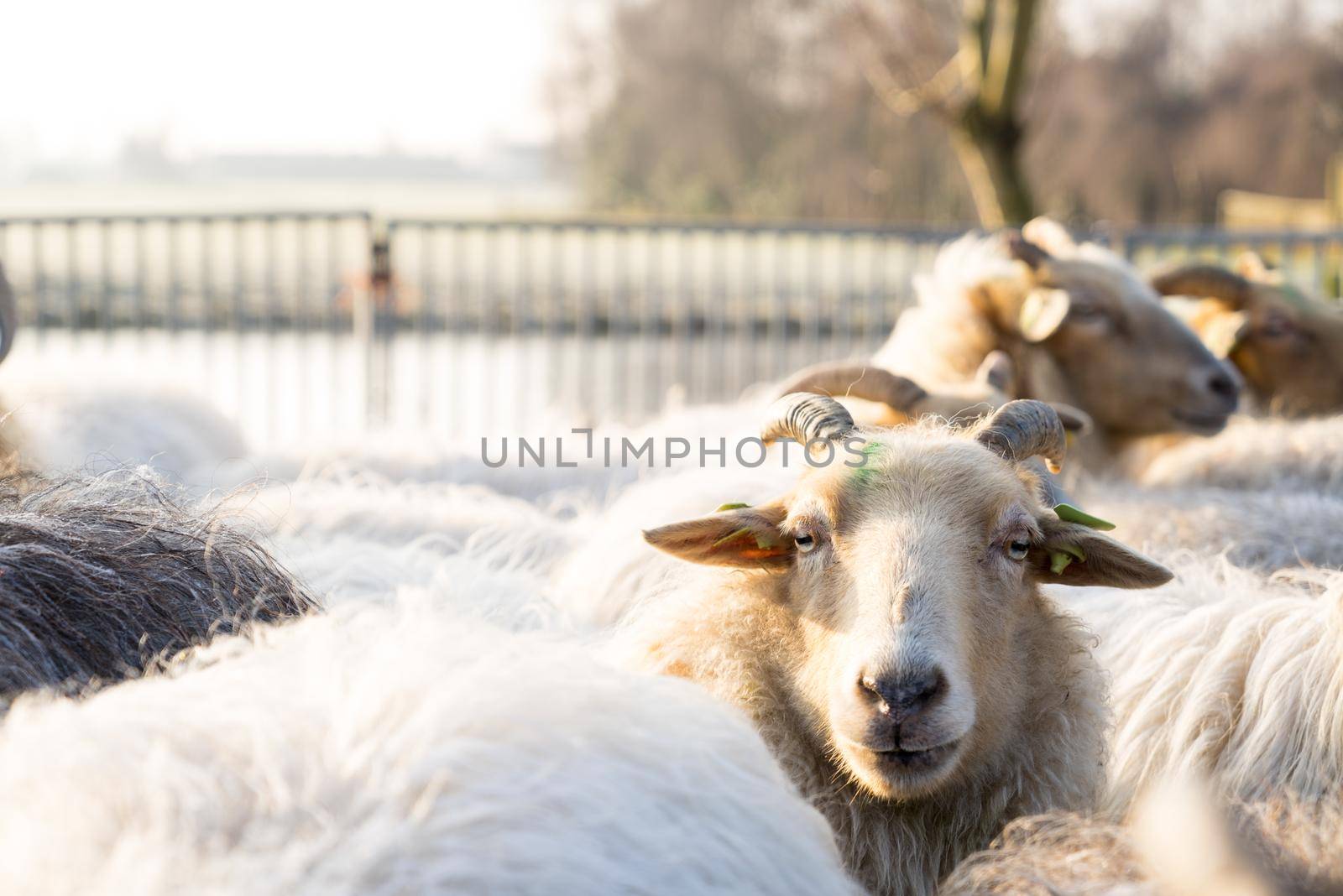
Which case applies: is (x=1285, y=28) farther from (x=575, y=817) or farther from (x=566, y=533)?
(x=575, y=817)

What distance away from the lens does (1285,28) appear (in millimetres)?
28594

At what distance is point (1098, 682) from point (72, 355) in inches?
168

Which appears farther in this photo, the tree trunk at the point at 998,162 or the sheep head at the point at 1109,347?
the tree trunk at the point at 998,162

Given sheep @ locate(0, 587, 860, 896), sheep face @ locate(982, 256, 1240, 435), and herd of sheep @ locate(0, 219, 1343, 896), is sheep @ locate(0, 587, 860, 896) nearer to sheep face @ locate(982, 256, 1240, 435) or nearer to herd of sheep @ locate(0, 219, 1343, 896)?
herd of sheep @ locate(0, 219, 1343, 896)

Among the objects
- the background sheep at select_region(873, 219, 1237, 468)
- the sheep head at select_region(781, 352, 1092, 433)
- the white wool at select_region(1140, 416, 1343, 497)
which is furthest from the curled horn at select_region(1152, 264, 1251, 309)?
the sheep head at select_region(781, 352, 1092, 433)

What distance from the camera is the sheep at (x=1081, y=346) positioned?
458 cm

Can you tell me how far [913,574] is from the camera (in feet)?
6.78

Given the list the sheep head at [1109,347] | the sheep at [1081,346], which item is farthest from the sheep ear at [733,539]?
the sheep head at [1109,347]

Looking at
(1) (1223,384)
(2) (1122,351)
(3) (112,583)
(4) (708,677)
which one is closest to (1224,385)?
(1) (1223,384)

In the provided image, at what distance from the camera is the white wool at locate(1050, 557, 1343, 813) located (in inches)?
87.0

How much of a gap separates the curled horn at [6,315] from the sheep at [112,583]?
1.33 meters

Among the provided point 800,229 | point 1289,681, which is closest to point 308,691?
point 1289,681

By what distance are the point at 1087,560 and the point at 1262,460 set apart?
2219 mm

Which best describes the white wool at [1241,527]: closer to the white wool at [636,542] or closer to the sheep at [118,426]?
the white wool at [636,542]
